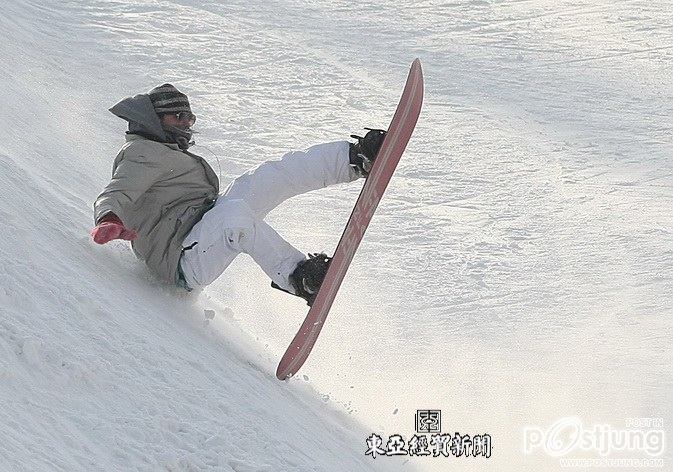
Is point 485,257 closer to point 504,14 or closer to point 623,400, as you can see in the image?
point 623,400

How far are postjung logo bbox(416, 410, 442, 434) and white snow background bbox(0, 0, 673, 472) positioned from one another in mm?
53

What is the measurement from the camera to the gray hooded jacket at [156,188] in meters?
4.23

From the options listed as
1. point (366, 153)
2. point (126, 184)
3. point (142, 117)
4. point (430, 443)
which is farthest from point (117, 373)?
point (430, 443)

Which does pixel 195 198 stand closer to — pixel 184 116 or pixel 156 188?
pixel 156 188

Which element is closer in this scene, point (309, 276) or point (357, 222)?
point (309, 276)

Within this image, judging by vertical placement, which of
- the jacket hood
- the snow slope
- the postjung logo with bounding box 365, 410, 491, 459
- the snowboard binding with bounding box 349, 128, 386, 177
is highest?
the snowboard binding with bounding box 349, 128, 386, 177

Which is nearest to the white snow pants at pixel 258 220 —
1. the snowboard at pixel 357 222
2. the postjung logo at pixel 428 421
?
the snowboard at pixel 357 222

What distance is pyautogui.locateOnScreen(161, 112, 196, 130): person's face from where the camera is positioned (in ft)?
14.6

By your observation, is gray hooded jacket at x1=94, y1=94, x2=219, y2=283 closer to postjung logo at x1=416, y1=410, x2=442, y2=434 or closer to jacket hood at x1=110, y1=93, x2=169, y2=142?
jacket hood at x1=110, y1=93, x2=169, y2=142

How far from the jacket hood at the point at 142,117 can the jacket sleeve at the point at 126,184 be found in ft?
0.55

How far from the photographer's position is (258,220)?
425 cm

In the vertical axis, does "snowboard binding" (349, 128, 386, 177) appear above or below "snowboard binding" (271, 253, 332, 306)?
above

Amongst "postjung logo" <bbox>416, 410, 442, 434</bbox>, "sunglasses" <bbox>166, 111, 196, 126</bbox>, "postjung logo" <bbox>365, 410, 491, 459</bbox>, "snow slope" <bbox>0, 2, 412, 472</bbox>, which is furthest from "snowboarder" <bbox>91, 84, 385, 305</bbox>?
"postjung logo" <bbox>416, 410, 442, 434</bbox>

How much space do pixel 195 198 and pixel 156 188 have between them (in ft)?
0.62
